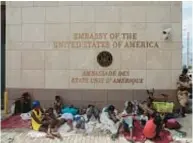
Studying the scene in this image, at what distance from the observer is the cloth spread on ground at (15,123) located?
593 centimetres

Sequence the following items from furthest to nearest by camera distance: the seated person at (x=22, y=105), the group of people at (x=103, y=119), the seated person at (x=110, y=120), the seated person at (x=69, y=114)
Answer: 1. the seated person at (x=22, y=105)
2. the seated person at (x=69, y=114)
3. the seated person at (x=110, y=120)
4. the group of people at (x=103, y=119)

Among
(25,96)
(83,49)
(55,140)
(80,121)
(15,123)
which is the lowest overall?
(55,140)

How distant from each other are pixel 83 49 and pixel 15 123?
230 cm

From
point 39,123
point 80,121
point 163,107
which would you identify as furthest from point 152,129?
point 39,123

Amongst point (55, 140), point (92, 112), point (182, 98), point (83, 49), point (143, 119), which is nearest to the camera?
point (55, 140)

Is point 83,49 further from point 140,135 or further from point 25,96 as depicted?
point 140,135

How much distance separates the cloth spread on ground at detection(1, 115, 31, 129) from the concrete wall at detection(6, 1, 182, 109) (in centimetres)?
90

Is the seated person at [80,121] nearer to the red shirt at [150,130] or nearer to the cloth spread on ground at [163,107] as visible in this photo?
the red shirt at [150,130]

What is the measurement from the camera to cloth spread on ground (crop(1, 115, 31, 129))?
5.93m

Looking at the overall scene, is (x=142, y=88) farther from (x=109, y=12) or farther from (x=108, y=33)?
(x=109, y=12)

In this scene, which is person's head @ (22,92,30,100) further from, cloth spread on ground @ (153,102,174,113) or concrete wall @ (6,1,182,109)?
cloth spread on ground @ (153,102,174,113)

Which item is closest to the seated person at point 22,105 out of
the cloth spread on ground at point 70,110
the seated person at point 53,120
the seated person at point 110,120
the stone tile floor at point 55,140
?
the cloth spread on ground at point 70,110

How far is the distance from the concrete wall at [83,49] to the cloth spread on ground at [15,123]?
897 millimetres

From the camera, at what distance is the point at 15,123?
612cm
